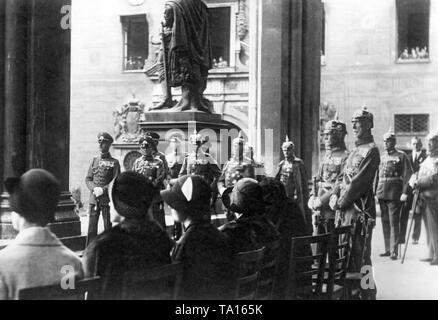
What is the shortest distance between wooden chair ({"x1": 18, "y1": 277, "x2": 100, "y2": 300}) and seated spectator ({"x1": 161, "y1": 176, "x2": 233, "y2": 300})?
1.92 feet

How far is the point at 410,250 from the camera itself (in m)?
12.8

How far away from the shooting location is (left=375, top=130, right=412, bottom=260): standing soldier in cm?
1219

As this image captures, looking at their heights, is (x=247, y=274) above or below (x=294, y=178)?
below

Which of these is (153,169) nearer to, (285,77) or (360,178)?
(360,178)

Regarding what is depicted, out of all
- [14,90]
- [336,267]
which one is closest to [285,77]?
[14,90]

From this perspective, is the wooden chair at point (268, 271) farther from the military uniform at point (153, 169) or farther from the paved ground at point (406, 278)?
the military uniform at point (153, 169)

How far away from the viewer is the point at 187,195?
423 centimetres

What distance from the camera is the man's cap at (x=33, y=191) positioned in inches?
133

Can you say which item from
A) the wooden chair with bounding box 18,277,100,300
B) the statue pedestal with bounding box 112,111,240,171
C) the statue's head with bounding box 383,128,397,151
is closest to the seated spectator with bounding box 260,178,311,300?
the wooden chair with bounding box 18,277,100,300

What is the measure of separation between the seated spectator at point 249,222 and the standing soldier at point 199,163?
4445 mm

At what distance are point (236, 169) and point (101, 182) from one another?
5.84ft
